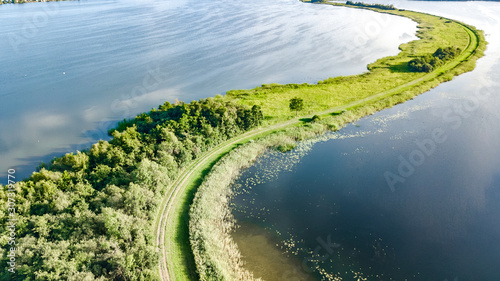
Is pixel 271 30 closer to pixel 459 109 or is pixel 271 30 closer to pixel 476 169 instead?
pixel 459 109

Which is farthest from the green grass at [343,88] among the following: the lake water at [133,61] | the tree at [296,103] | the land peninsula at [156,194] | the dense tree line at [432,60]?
the lake water at [133,61]

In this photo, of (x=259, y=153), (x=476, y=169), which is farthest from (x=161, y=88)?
(x=476, y=169)

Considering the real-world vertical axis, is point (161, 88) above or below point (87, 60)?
below

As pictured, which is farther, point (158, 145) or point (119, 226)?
point (158, 145)

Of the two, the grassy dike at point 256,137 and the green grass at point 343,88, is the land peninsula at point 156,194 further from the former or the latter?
the green grass at point 343,88

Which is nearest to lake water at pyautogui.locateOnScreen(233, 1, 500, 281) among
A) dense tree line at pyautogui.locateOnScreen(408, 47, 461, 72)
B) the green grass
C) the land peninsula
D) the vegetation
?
the vegetation

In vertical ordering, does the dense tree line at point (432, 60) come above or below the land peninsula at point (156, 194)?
above

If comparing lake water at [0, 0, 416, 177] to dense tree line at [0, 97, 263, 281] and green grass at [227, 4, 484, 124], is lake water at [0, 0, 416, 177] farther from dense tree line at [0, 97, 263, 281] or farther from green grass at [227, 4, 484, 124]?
dense tree line at [0, 97, 263, 281]
